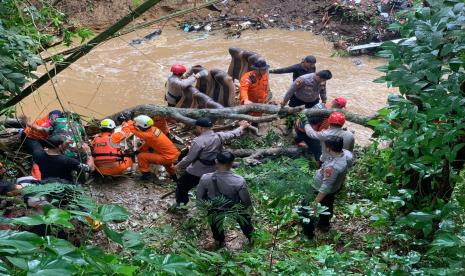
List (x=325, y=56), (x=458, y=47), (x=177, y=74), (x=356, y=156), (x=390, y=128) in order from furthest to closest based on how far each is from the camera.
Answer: (x=325, y=56) < (x=177, y=74) < (x=356, y=156) < (x=390, y=128) < (x=458, y=47)

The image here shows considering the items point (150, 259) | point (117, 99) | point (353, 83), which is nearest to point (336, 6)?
point (353, 83)

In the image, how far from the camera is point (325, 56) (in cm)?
1436

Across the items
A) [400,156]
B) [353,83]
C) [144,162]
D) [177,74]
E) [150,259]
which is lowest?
[353,83]

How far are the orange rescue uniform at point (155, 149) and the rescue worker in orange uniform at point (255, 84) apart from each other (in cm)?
220

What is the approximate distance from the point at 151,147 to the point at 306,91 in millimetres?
2849

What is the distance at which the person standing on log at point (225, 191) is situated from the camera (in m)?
5.54

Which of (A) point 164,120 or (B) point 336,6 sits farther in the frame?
(B) point 336,6

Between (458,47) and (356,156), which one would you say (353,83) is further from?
(458,47)

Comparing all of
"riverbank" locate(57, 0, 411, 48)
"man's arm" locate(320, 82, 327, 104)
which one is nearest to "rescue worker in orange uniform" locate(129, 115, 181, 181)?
"man's arm" locate(320, 82, 327, 104)

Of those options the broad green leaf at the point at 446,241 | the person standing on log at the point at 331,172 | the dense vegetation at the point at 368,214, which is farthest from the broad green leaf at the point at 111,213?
the person standing on log at the point at 331,172

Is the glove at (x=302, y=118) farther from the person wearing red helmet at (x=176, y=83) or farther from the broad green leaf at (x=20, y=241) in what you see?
the broad green leaf at (x=20, y=241)

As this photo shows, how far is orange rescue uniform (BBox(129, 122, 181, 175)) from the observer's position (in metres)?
7.25

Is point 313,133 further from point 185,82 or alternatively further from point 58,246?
point 58,246

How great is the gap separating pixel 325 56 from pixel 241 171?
25.2ft
